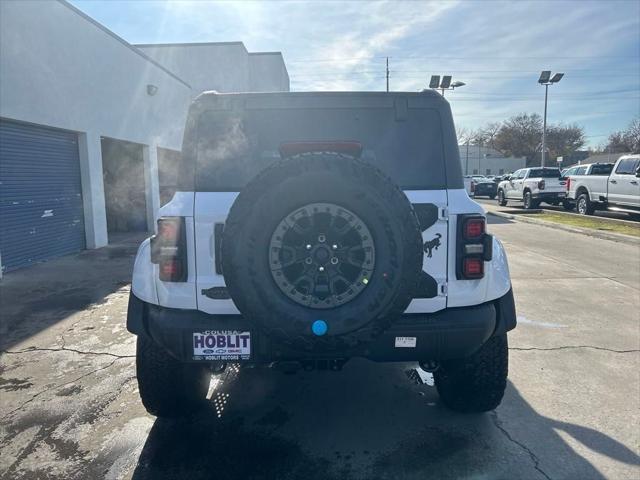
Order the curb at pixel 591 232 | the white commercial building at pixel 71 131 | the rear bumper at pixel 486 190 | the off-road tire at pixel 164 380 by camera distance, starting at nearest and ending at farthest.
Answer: the off-road tire at pixel 164 380 < the white commercial building at pixel 71 131 < the curb at pixel 591 232 < the rear bumper at pixel 486 190

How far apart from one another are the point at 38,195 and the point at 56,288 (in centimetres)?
320

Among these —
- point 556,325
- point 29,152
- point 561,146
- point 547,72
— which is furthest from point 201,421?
point 561,146

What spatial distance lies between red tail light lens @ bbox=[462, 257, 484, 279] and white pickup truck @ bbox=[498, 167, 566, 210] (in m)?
18.7

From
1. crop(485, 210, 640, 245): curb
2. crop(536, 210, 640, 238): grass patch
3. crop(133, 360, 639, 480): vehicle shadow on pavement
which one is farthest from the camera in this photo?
crop(536, 210, 640, 238): grass patch

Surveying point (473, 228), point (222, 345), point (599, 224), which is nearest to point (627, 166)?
point (599, 224)

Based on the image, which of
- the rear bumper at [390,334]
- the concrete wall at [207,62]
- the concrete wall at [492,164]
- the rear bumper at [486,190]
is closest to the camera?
the rear bumper at [390,334]

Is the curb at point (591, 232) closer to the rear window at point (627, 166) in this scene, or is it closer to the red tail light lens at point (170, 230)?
the rear window at point (627, 166)

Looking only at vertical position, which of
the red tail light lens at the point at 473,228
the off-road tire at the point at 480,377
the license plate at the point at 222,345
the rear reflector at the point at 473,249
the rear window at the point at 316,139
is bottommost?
the off-road tire at the point at 480,377

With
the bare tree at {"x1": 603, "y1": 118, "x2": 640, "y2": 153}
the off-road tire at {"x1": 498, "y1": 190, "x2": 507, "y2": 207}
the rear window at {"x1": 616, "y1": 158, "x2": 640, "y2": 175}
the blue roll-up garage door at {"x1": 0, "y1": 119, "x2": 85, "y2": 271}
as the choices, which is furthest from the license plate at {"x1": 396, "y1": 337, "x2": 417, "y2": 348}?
the bare tree at {"x1": 603, "y1": 118, "x2": 640, "y2": 153}

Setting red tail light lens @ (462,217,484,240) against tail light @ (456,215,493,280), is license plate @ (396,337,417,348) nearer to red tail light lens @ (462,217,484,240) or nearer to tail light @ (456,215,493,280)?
tail light @ (456,215,493,280)

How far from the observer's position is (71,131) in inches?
392

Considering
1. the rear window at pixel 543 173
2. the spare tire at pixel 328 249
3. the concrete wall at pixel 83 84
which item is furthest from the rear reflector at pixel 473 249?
the rear window at pixel 543 173

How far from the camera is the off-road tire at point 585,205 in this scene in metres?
15.7

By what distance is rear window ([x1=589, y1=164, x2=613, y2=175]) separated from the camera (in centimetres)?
1577
